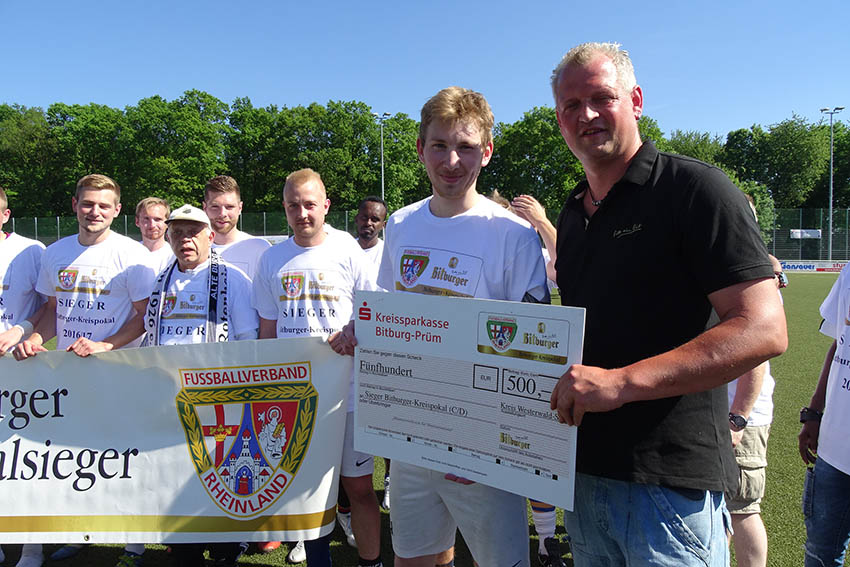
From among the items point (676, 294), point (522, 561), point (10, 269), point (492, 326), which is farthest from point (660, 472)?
point (10, 269)

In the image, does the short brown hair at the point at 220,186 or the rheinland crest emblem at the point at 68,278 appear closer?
the rheinland crest emblem at the point at 68,278

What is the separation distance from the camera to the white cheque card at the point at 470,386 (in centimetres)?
188

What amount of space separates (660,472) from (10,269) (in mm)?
4551

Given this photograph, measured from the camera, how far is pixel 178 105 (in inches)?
2256

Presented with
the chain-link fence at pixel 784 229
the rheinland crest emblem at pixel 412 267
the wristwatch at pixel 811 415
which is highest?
the chain-link fence at pixel 784 229

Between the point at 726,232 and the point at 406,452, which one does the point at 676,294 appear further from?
the point at 406,452

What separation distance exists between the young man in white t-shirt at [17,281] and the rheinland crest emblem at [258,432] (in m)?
1.95

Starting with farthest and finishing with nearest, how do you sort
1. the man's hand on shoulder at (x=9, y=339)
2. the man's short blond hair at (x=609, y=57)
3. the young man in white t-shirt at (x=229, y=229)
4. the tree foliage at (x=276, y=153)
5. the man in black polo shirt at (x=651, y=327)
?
1. the tree foliage at (x=276, y=153)
2. the young man in white t-shirt at (x=229, y=229)
3. the man's hand on shoulder at (x=9, y=339)
4. the man's short blond hair at (x=609, y=57)
5. the man in black polo shirt at (x=651, y=327)

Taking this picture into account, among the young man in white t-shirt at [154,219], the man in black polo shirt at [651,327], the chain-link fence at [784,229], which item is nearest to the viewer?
the man in black polo shirt at [651,327]

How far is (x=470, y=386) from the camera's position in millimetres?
2133

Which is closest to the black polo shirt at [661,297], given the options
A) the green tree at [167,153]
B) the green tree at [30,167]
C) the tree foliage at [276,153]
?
the tree foliage at [276,153]

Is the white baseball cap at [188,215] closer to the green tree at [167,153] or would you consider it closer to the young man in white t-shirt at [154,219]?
the young man in white t-shirt at [154,219]

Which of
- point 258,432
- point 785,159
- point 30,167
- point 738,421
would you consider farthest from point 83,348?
point 785,159

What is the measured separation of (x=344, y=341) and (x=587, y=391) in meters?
1.41
